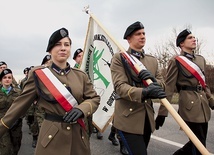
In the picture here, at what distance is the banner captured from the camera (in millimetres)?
5148

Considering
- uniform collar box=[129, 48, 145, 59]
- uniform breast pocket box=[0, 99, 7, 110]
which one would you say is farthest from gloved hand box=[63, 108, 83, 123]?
uniform breast pocket box=[0, 99, 7, 110]

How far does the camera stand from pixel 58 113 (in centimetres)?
251

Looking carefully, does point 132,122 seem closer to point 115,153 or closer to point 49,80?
point 49,80

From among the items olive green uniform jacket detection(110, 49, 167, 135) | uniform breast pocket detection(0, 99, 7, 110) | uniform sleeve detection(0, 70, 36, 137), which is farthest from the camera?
uniform breast pocket detection(0, 99, 7, 110)

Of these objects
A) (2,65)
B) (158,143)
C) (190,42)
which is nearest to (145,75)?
(190,42)

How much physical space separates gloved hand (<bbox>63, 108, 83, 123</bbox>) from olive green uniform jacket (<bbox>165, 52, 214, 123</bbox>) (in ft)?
6.10

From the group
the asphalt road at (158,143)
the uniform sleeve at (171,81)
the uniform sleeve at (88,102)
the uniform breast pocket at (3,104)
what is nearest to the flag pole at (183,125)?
the uniform sleeve at (88,102)

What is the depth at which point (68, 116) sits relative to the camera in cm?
231

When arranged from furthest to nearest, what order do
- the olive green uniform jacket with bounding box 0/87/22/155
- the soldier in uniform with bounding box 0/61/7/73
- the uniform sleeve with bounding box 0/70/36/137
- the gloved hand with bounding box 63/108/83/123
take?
the soldier in uniform with bounding box 0/61/7/73, the olive green uniform jacket with bounding box 0/87/22/155, the uniform sleeve with bounding box 0/70/36/137, the gloved hand with bounding box 63/108/83/123

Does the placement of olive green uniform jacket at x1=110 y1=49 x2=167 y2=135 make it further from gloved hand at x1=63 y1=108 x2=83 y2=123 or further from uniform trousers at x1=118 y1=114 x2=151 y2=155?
gloved hand at x1=63 y1=108 x2=83 y2=123

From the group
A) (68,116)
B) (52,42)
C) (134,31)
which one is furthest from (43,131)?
(134,31)

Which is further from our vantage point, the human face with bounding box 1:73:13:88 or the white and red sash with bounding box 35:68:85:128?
the human face with bounding box 1:73:13:88

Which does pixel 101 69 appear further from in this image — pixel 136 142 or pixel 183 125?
pixel 183 125

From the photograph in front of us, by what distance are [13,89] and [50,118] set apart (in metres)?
2.87
